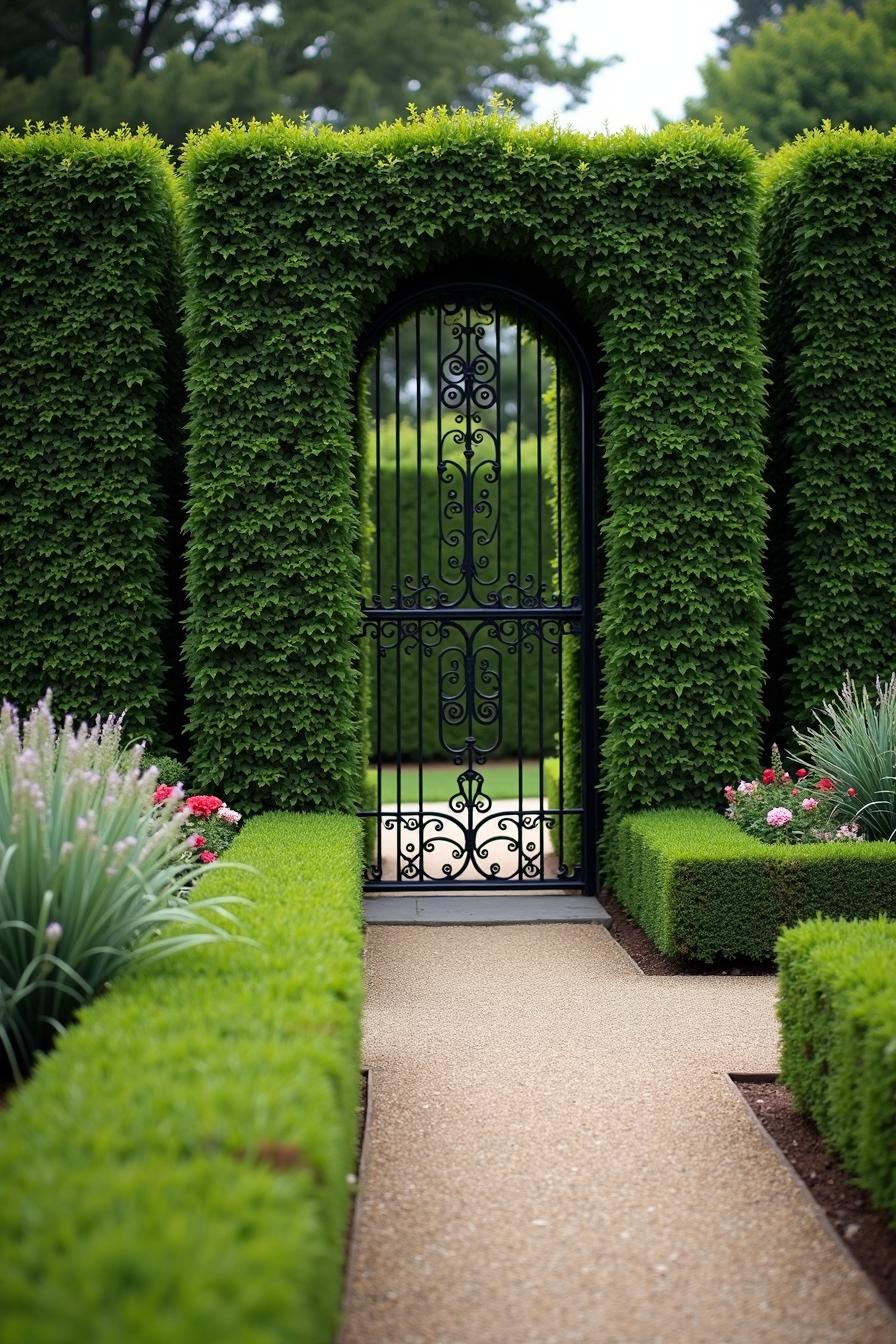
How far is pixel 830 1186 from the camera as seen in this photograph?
4.00m

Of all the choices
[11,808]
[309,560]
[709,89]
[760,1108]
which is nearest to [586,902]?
[309,560]

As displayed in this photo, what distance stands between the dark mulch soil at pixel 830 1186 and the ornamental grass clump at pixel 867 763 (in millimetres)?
2725

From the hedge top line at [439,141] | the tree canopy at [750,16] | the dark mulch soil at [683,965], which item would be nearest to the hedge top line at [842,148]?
the hedge top line at [439,141]

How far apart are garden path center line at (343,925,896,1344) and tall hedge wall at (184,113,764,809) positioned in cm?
209

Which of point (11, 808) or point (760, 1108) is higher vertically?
point (11, 808)

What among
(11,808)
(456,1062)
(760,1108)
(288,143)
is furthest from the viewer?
(288,143)

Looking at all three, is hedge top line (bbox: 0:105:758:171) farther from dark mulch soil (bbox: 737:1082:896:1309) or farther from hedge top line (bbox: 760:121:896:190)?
dark mulch soil (bbox: 737:1082:896:1309)

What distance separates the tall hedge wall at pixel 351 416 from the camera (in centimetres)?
801

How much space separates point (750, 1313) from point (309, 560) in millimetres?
5575

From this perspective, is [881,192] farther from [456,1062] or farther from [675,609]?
[456,1062]

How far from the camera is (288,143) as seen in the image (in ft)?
26.3

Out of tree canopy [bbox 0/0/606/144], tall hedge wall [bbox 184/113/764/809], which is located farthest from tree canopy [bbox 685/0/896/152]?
tall hedge wall [bbox 184/113/764/809]

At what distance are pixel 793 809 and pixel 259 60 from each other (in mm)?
17390

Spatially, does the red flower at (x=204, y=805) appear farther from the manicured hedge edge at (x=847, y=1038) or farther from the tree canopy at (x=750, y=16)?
the tree canopy at (x=750, y=16)
